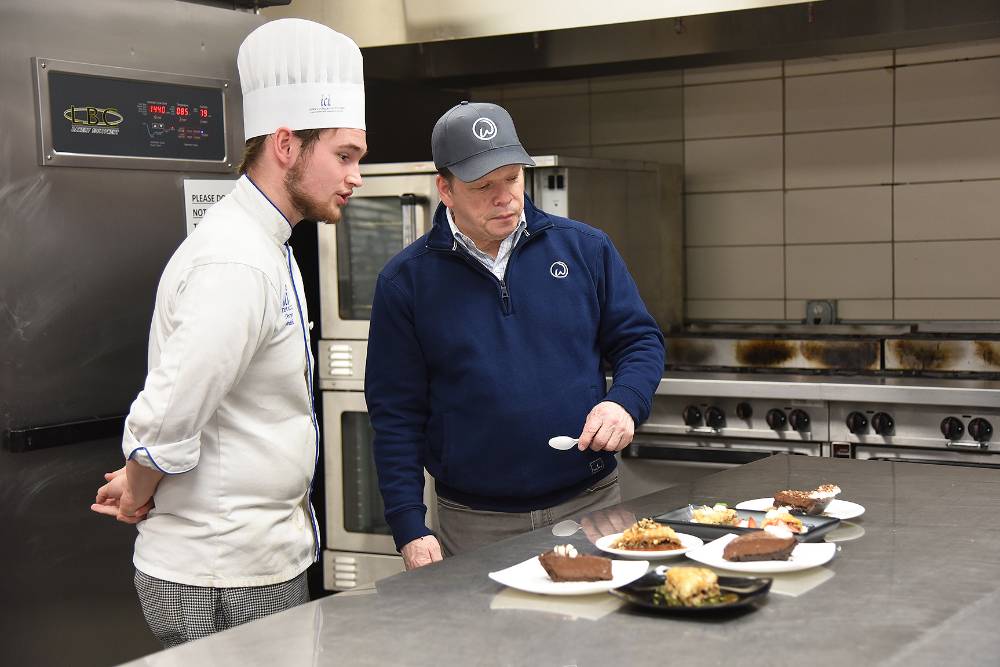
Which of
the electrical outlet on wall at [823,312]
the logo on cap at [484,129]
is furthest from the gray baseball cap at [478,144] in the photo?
the electrical outlet on wall at [823,312]

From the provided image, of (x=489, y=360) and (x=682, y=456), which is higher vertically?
(x=489, y=360)

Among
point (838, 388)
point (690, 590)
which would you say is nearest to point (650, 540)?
point (690, 590)

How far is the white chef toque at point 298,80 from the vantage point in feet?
6.63

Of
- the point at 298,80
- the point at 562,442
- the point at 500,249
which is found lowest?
the point at 562,442

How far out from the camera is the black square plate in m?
1.81

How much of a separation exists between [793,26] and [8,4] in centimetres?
234

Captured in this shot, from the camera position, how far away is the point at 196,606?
189 cm

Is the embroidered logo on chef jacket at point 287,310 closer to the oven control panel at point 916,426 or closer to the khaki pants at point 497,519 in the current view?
the khaki pants at point 497,519

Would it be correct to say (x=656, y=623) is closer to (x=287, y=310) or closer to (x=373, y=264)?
(x=287, y=310)

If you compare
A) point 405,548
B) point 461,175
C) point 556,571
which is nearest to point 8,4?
point 461,175

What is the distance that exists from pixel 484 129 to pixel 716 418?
1798mm

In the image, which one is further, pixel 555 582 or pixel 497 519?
pixel 497 519

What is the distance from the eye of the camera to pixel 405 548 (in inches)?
89.2

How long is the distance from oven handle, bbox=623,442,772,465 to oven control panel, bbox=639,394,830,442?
0.05m
